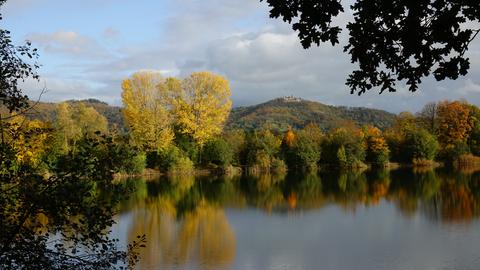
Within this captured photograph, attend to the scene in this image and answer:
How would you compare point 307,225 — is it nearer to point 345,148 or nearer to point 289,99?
point 345,148

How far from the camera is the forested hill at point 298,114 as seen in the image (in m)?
141

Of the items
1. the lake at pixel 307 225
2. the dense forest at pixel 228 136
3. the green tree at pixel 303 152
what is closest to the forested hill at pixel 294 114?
the dense forest at pixel 228 136

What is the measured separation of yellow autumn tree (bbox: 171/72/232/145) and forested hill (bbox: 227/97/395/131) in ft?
273

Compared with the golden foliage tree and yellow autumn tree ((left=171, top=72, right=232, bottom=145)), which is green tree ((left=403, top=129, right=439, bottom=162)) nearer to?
the golden foliage tree

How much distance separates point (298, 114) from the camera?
161625 mm

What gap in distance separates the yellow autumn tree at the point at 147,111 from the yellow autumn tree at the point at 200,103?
4.15 ft

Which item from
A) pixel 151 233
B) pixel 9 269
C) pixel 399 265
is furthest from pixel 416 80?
pixel 151 233

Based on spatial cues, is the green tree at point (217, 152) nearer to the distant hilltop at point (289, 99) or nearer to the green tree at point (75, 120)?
the green tree at point (75, 120)

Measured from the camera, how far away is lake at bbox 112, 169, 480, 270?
53.2 feet

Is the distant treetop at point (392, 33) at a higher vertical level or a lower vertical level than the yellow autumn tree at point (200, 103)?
lower

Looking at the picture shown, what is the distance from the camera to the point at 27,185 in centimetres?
531

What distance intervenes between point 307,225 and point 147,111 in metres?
26.2

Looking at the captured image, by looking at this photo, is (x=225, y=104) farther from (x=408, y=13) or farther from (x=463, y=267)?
(x=408, y=13)

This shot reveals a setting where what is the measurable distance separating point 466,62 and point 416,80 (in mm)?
502
